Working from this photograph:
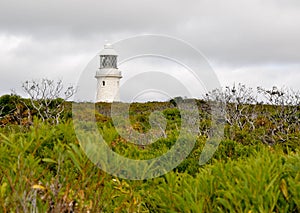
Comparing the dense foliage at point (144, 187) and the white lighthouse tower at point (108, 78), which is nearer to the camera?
the dense foliage at point (144, 187)

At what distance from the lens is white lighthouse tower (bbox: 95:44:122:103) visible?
37.1m

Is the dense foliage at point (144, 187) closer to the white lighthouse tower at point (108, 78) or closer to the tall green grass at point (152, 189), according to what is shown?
the tall green grass at point (152, 189)

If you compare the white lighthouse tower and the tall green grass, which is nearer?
the tall green grass

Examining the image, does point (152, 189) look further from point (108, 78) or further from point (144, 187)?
point (108, 78)

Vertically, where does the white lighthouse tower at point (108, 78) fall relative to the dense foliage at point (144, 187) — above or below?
above

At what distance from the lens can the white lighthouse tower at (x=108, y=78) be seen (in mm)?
37125

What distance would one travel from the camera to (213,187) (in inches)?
94.9

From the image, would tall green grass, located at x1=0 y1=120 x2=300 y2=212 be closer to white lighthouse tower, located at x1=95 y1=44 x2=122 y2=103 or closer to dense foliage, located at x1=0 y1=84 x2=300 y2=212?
dense foliage, located at x1=0 y1=84 x2=300 y2=212

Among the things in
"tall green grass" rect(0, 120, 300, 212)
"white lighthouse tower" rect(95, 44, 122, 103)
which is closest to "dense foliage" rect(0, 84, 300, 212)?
"tall green grass" rect(0, 120, 300, 212)

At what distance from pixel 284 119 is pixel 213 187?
15321mm

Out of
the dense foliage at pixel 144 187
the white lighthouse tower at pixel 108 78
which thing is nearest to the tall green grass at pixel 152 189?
the dense foliage at pixel 144 187

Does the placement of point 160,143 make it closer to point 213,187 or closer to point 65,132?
point 65,132

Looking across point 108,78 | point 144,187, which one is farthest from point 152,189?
point 108,78

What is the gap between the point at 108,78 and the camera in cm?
3828
